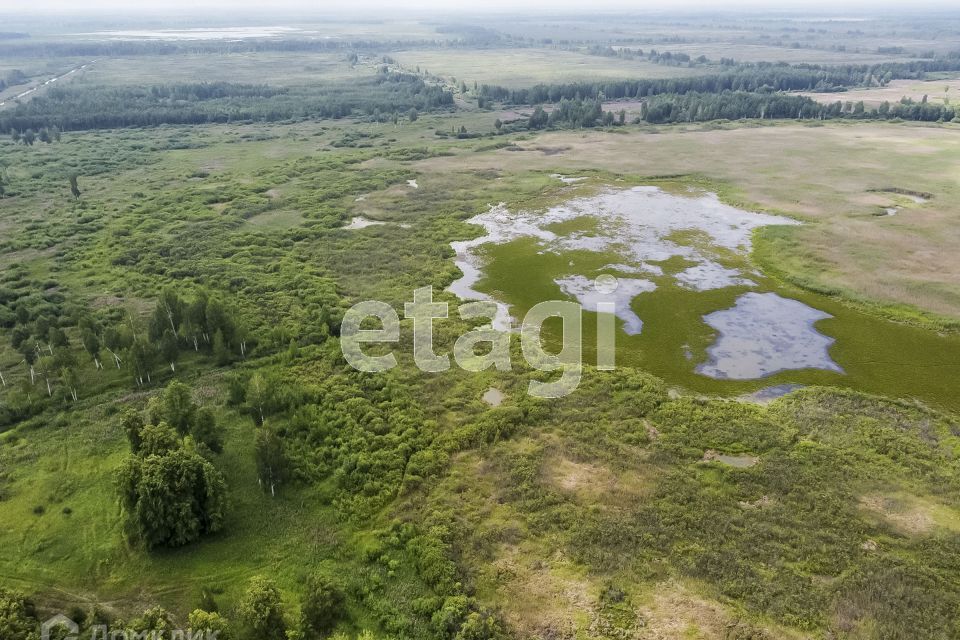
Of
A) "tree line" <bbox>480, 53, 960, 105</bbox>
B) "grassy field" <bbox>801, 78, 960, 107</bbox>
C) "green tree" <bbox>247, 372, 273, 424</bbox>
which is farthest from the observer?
"tree line" <bbox>480, 53, 960, 105</bbox>

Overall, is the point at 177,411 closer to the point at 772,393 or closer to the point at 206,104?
the point at 772,393

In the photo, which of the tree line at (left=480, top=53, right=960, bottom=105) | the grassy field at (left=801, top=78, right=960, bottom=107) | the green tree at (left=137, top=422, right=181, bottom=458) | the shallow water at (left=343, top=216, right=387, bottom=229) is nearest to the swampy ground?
the shallow water at (left=343, top=216, right=387, bottom=229)

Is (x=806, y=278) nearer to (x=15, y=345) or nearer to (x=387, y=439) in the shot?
(x=387, y=439)

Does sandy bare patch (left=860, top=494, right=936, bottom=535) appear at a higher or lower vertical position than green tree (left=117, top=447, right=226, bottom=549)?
lower

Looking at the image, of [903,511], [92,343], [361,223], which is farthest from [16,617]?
[361,223]

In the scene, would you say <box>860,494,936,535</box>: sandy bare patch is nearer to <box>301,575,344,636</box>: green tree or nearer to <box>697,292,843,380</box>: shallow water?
<box>697,292,843,380</box>: shallow water

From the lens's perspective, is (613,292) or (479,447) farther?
(613,292)
